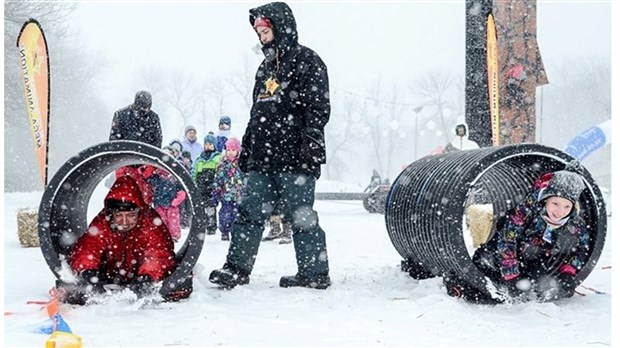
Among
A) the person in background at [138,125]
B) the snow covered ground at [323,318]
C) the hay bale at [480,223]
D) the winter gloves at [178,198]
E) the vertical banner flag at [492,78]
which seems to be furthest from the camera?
the vertical banner flag at [492,78]

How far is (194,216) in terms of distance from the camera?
391 cm

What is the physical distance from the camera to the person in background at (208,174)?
838cm

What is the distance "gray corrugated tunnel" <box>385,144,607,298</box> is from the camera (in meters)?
3.80

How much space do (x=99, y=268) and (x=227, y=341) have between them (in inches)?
55.5

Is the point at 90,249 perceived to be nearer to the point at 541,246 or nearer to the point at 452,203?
the point at 452,203

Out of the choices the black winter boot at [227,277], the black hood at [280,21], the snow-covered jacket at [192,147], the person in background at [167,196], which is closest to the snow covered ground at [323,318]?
the black winter boot at [227,277]

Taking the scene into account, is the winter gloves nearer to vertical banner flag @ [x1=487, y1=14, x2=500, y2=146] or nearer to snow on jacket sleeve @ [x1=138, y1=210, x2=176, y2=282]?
snow on jacket sleeve @ [x1=138, y1=210, x2=176, y2=282]

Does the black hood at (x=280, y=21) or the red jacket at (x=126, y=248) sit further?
the black hood at (x=280, y=21)

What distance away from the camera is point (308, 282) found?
4289 millimetres

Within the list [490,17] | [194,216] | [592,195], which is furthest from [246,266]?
[490,17]

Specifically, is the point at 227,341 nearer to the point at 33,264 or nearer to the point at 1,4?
the point at 1,4

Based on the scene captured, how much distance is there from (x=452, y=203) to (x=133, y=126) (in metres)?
3.82

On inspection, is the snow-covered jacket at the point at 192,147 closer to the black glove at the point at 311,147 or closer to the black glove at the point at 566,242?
the black glove at the point at 311,147

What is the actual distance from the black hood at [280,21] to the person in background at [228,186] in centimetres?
341
